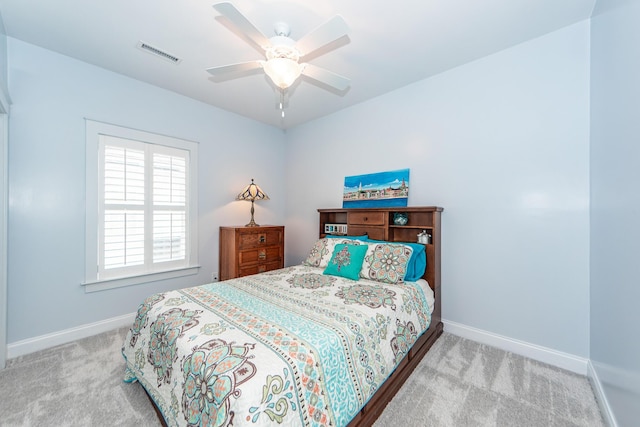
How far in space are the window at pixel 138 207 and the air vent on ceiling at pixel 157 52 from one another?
0.92 metres

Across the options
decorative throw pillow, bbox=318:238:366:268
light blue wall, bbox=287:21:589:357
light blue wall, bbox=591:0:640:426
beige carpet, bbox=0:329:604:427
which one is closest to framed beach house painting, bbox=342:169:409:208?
light blue wall, bbox=287:21:589:357

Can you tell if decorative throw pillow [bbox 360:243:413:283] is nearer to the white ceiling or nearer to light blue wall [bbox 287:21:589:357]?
light blue wall [bbox 287:21:589:357]

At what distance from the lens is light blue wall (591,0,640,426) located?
129cm

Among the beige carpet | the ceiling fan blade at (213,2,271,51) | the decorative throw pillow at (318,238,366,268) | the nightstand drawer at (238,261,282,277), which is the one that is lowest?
the beige carpet

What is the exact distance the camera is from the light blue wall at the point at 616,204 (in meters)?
1.29

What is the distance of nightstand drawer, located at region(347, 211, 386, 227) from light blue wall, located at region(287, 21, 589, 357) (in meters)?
0.41

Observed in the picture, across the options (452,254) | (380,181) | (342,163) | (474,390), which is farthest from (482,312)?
(342,163)

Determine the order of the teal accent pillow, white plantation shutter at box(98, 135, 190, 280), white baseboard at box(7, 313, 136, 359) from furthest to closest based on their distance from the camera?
white plantation shutter at box(98, 135, 190, 280), the teal accent pillow, white baseboard at box(7, 313, 136, 359)

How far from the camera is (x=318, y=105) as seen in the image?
355cm

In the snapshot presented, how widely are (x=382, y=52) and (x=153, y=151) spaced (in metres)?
2.77

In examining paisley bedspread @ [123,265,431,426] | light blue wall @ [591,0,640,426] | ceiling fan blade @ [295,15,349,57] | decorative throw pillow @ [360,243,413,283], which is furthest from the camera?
decorative throw pillow @ [360,243,413,283]

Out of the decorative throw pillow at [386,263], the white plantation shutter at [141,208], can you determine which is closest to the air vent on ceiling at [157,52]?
the white plantation shutter at [141,208]

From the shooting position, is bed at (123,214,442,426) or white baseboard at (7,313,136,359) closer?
bed at (123,214,442,426)

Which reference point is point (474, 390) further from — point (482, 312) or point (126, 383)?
point (126, 383)
